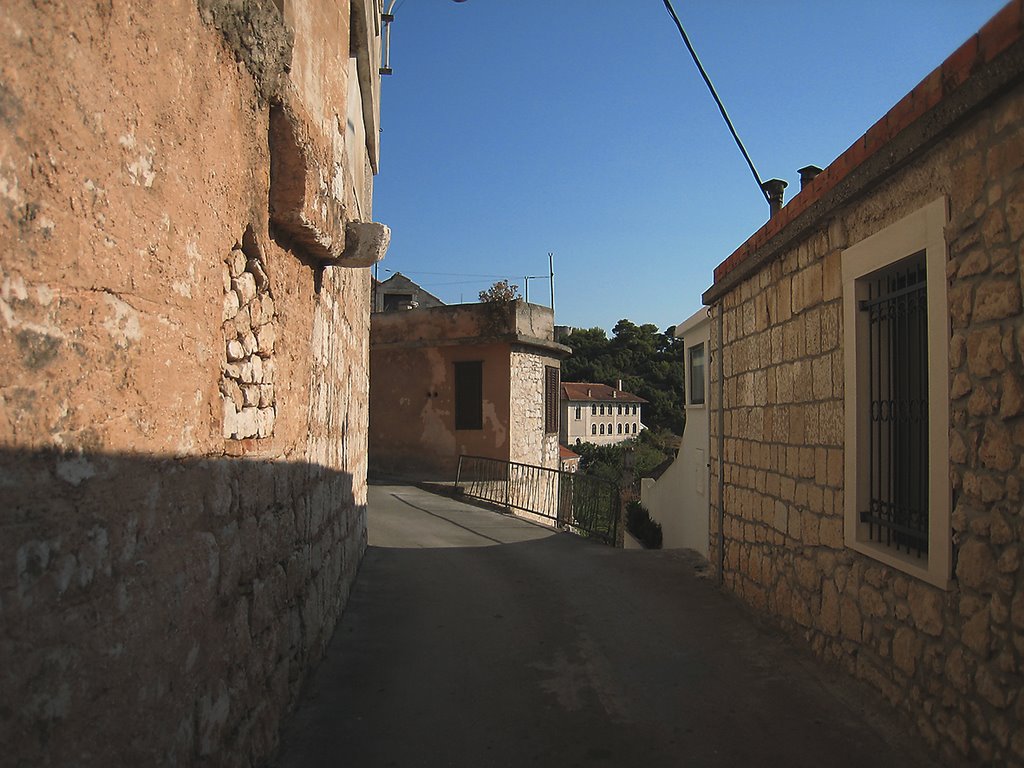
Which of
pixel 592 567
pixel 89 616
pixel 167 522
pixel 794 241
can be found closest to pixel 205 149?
pixel 167 522

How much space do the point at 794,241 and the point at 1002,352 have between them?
2.37 m

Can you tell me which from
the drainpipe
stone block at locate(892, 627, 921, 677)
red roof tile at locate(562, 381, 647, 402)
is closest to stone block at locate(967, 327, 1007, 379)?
stone block at locate(892, 627, 921, 677)

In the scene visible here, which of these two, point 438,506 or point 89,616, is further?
point 438,506

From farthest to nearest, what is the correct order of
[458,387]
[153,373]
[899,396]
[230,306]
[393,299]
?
1. [393,299]
2. [458,387]
3. [899,396]
4. [230,306]
5. [153,373]

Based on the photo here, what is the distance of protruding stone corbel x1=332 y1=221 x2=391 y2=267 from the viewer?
14.2 feet

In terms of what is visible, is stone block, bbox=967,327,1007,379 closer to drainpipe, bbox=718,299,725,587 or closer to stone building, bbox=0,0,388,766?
stone building, bbox=0,0,388,766

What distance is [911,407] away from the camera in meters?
3.79

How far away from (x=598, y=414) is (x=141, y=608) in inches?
2101

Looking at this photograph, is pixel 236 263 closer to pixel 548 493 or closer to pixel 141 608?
pixel 141 608

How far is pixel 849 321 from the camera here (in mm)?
4191

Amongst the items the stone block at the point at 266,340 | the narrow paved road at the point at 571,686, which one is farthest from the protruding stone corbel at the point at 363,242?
the narrow paved road at the point at 571,686

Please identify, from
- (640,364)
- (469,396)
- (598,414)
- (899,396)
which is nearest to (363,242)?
(899,396)

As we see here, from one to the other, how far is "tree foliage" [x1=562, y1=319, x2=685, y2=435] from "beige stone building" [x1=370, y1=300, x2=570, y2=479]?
38.9 m

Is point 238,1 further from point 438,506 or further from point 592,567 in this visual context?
point 438,506
